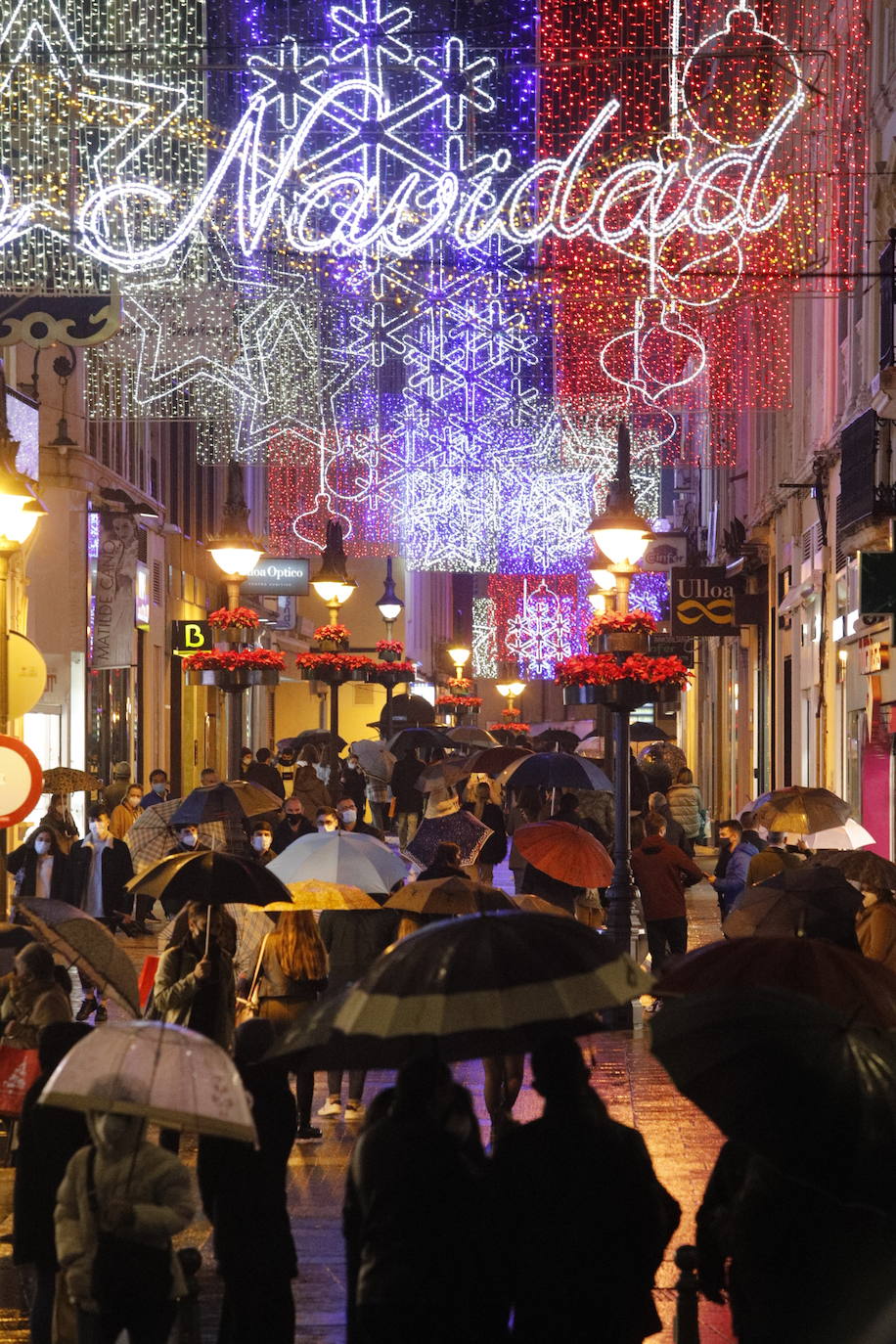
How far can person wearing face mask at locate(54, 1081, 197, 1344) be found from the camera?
5.93 metres

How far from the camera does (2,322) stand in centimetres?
1395

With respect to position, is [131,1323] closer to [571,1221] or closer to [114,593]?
[571,1221]

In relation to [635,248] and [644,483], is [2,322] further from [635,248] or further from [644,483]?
[644,483]

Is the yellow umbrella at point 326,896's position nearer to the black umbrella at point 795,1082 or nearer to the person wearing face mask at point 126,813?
the black umbrella at point 795,1082

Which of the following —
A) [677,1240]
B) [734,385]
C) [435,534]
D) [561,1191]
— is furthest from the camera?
[435,534]

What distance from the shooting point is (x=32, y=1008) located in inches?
346

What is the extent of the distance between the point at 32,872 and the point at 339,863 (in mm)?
7047

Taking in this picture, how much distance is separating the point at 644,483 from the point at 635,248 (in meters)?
16.8

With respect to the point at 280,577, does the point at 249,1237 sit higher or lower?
lower

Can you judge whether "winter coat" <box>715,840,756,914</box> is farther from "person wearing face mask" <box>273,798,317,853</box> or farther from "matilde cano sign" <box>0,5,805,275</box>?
"matilde cano sign" <box>0,5,805,275</box>

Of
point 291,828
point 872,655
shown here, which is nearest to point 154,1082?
point 291,828

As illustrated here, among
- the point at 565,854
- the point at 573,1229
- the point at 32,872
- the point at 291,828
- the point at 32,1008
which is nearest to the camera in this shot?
the point at 573,1229

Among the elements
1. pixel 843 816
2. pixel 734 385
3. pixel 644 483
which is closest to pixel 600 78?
pixel 734 385

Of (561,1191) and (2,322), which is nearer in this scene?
(561,1191)
